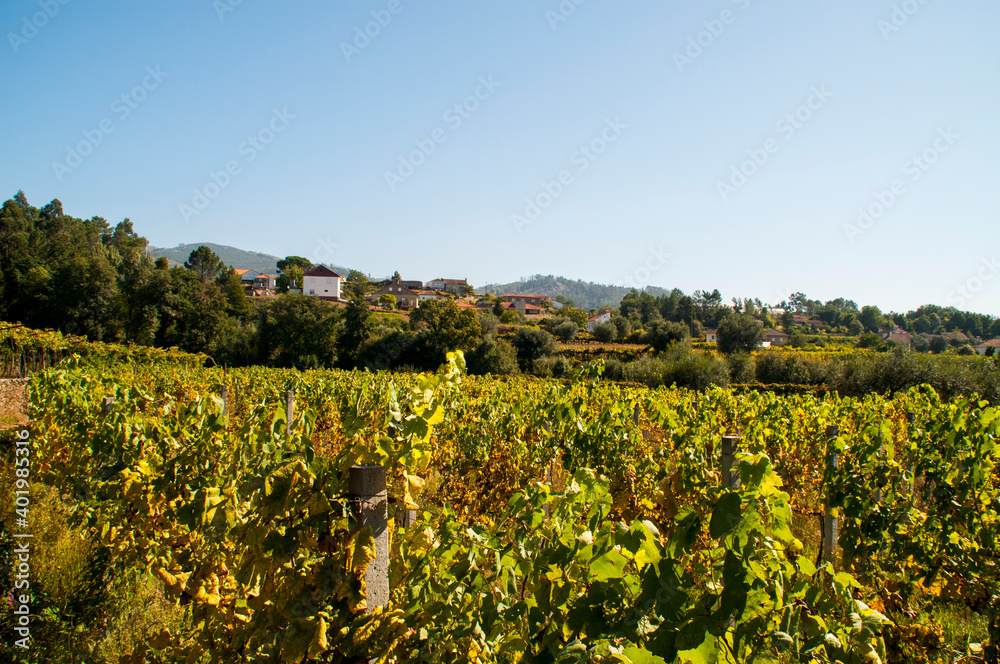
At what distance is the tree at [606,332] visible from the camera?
4500cm

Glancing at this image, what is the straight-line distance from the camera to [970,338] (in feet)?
188

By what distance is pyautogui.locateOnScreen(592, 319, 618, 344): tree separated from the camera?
1772 inches

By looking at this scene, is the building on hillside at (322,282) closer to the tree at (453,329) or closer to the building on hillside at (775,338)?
the tree at (453,329)

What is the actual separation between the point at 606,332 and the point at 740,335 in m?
10.9

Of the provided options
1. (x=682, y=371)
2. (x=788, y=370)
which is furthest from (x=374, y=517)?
(x=788, y=370)

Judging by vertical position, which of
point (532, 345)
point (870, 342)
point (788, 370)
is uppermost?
point (870, 342)

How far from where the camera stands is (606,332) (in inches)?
1775

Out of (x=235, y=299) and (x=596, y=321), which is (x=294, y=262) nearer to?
(x=235, y=299)

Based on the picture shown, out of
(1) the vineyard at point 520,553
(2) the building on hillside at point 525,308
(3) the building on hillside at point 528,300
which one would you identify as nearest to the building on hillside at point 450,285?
(3) the building on hillside at point 528,300

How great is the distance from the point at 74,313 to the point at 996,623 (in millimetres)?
43775

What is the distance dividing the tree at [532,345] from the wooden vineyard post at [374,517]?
34654mm

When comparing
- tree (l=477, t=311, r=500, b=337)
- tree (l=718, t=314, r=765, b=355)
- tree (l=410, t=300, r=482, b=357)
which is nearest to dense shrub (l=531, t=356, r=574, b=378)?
tree (l=410, t=300, r=482, b=357)

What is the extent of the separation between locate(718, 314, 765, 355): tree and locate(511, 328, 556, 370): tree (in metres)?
15.2

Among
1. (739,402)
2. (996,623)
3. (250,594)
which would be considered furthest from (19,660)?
(739,402)
